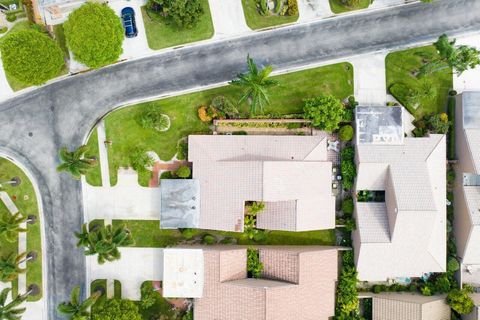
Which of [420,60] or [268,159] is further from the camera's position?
[420,60]

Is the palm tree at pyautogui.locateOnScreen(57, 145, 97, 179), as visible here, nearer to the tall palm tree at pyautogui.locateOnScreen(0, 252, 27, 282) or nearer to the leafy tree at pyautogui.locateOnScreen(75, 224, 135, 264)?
the leafy tree at pyautogui.locateOnScreen(75, 224, 135, 264)

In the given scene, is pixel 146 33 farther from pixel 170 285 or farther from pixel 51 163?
pixel 170 285

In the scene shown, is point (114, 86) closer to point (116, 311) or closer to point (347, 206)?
point (116, 311)

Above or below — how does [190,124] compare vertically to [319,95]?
below

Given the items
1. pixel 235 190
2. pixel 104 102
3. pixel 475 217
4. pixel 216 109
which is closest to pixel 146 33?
pixel 104 102

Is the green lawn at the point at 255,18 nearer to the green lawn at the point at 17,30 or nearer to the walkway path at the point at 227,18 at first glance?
the walkway path at the point at 227,18

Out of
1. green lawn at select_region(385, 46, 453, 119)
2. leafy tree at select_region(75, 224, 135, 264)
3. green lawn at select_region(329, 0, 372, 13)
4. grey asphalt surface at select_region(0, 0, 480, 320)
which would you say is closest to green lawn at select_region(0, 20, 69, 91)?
grey asphalt surface at select_region(0, 0, 480, 320)

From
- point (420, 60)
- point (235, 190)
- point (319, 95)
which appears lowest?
point (235, 190)

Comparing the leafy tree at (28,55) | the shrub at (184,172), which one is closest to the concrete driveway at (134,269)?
the shrub at (184,172)
